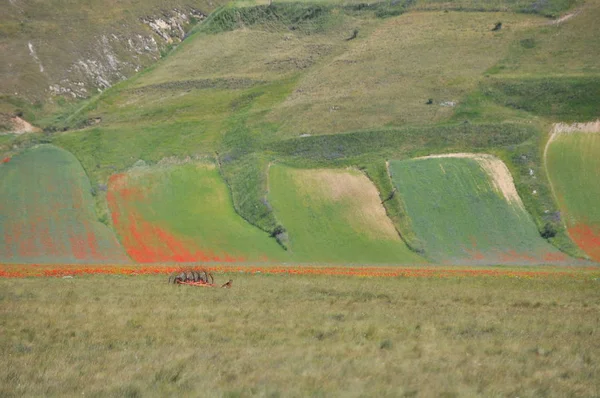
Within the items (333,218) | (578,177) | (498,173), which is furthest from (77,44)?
(578,177)

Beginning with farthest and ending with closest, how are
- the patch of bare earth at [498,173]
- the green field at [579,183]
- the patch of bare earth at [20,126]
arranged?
the patch of bare earth at [20,126] < the patch of bare earth at [498,173] < the green field at [579,183]

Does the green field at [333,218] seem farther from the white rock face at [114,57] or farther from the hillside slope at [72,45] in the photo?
the white rock face at [114,57]

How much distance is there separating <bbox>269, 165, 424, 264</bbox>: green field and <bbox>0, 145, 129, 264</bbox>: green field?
1604cm

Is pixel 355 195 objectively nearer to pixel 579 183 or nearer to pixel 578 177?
pixel 579 183

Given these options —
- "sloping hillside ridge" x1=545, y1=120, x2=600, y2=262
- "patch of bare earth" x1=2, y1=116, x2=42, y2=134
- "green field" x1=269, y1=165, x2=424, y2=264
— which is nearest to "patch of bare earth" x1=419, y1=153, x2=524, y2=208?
"sloping hillside ridge" x1=545, y1=120, x2=600, y2=262

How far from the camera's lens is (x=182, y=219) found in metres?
60.7

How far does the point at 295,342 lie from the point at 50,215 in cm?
5101

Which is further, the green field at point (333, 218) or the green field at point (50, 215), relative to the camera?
the green field at point (333, 218)

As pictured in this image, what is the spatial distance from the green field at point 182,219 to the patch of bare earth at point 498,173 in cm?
2351

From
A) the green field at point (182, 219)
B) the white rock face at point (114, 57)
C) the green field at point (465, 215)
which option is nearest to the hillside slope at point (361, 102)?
the green field at point (465, 215)

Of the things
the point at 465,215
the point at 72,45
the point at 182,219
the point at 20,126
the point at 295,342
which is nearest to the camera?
the point at 295,342

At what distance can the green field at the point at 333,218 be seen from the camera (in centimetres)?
5353

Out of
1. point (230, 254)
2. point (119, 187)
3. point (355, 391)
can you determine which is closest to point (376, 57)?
point (119, 187)

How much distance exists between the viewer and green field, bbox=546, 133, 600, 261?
2176 inches
